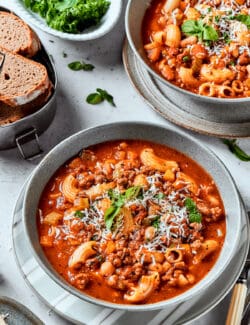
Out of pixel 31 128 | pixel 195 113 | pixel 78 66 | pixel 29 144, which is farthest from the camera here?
pixel 78 66

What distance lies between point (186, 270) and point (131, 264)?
0.28 meters

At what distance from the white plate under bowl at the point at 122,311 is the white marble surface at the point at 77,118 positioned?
14 centimetres

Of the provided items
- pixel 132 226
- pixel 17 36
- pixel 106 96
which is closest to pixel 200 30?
pixel 106 96

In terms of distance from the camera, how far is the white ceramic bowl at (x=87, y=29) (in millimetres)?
4754

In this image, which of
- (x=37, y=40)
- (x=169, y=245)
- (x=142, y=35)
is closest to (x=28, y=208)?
(x=169, y=245)

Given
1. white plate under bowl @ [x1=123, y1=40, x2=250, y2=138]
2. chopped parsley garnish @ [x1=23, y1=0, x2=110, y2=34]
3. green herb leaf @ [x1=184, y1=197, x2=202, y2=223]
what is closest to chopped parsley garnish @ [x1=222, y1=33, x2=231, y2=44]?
white plate under bowl @ [x1=123, y1=40, x2=250, y2=138]

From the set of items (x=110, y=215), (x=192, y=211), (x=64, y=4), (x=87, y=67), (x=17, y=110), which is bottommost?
(x=192, y=211)

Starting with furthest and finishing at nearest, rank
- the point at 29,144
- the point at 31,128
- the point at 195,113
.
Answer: the point at 195,113, the point at 29,144, the point at 31,128

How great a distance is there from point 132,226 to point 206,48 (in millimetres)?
1305

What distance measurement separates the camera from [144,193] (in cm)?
407

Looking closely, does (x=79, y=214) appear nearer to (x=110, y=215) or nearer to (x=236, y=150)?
(x=110, y=215)

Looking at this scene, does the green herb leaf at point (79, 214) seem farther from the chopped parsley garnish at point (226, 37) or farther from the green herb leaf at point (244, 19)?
the green herb leaf at point (244, 19)

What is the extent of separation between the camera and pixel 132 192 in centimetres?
404

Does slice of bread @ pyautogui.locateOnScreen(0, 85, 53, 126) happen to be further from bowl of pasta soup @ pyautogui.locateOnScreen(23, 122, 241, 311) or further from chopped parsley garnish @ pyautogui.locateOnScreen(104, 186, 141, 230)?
chopped parsley garnish @ pyautogui.locateOnScreen(104, 186, 141, 230)
